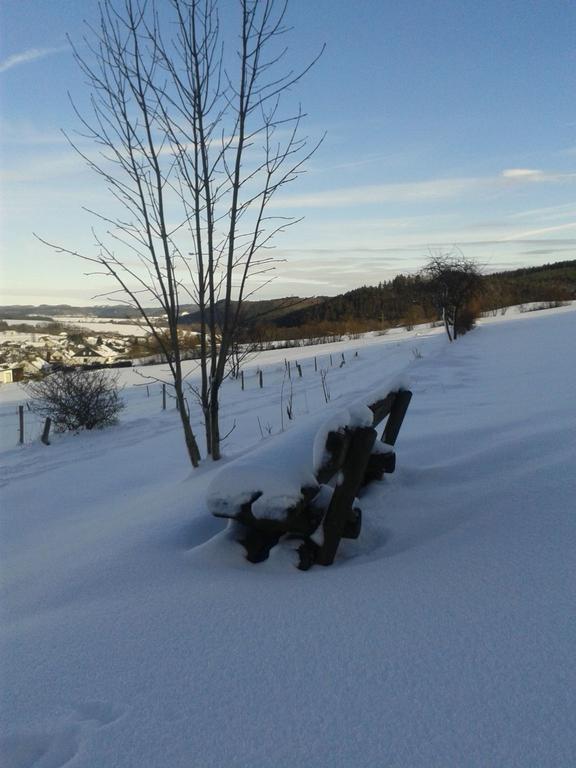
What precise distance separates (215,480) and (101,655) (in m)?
0.94

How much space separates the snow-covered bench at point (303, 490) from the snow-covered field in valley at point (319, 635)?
4.3 inches

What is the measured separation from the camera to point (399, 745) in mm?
1408

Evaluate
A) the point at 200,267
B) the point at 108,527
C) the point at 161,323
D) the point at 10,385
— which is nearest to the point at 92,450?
the point at 161,323

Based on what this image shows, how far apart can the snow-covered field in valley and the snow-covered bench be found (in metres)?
0.11

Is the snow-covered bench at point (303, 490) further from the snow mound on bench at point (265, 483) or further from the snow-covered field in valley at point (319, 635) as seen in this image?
the snow-covered field in valley at point (319, 635)

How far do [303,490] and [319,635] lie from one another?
2.37 feet

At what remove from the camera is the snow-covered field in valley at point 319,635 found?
145cm

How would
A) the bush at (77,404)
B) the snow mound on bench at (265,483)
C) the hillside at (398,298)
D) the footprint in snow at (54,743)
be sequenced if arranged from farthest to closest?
the hillside at (398,298) → the bush at (77,404) → the snow mound on bench at (265,483) → the footprint in snow at (54,743)

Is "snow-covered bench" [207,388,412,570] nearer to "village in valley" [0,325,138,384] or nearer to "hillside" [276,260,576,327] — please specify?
"village in valley" [0,325,138,384]

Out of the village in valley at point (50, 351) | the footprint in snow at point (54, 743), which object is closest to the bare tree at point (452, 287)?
the village in valley at point (50, 351)

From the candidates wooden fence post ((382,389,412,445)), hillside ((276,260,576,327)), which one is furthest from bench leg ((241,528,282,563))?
hillside ((276,260,576,327))

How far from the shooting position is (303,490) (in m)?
2.52

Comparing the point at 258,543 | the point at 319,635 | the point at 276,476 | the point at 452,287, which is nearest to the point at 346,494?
the point at 276,476

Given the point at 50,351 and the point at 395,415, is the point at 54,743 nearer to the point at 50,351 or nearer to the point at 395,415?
the point at 395,415
